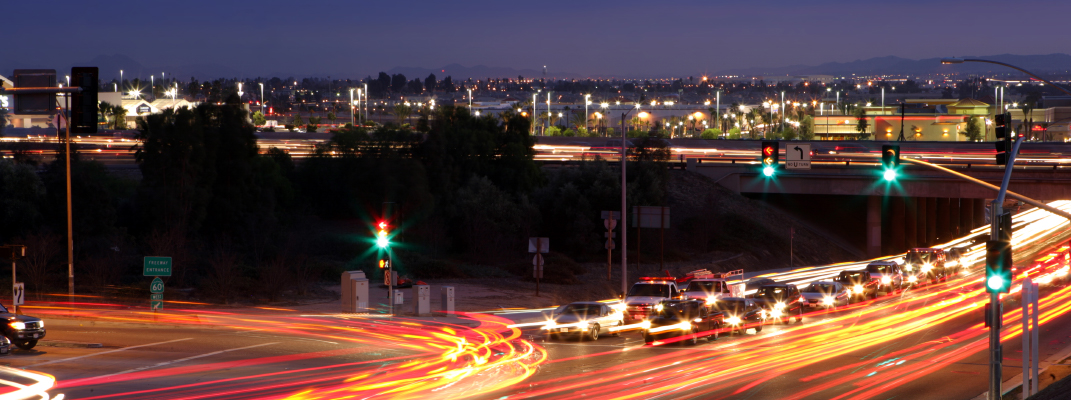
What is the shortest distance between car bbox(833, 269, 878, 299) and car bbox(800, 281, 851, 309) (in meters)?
1.87

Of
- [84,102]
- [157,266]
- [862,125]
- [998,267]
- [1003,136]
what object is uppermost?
[862,125]

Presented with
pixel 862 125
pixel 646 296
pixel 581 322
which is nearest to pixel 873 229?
pixel 646 296

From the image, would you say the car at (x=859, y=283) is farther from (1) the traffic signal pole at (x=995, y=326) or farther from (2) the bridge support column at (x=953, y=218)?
(2) the bridge support column at (x=953, y=218)

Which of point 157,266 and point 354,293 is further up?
point 157,266

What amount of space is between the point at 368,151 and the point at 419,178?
5316mm

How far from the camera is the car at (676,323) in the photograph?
25.1 metres

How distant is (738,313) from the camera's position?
27672 mm

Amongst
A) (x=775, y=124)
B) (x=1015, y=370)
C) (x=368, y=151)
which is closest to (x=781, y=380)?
(x=1015, y=370)

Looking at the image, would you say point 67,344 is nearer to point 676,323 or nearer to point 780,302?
point 676,323

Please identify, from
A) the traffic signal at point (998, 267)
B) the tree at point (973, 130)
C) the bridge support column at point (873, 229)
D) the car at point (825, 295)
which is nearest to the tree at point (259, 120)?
the tree at point (973, 130)

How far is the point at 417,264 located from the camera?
44.0 meters

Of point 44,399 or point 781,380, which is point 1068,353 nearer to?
point 781,380

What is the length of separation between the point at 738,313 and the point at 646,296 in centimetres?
432

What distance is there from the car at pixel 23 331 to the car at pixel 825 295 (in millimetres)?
23408
